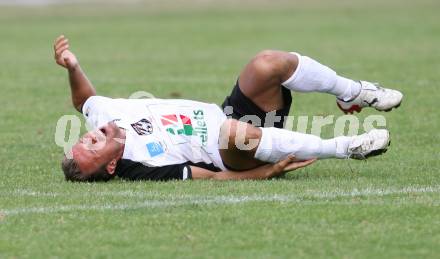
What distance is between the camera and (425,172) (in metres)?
8.76

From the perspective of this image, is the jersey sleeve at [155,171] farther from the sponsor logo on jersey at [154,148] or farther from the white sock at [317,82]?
the white sock at [317,82]

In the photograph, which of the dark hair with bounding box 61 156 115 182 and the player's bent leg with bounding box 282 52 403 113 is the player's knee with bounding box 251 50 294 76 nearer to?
the player's bent leg with bounding box 282 52 403 113

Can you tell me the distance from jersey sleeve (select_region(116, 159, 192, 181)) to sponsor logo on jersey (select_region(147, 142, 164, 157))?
0.12 meters

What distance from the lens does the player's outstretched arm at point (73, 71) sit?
8.69 meters

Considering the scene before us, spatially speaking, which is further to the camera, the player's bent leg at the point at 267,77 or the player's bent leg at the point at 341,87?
the player's bent leg at the point at 341,87

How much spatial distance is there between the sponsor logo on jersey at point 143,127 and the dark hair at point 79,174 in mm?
383

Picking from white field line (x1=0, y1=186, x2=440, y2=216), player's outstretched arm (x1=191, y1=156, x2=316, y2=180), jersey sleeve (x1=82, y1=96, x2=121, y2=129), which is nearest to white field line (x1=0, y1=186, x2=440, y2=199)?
white field line (x1=0, y1=186, x2=440, y2=216)

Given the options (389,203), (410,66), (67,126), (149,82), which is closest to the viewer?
(389,203)

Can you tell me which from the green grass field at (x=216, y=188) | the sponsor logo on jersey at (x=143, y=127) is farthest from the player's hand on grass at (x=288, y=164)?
the sponsor logo on jersey at (x=143, y=127)

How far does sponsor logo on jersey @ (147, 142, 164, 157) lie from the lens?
834 cm

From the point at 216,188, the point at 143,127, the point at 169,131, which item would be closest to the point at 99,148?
the point at 143,127

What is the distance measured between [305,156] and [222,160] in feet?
2.13

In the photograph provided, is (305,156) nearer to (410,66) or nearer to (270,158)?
(270,158)

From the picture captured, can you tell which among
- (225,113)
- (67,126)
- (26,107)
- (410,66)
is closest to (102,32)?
(410,66)
